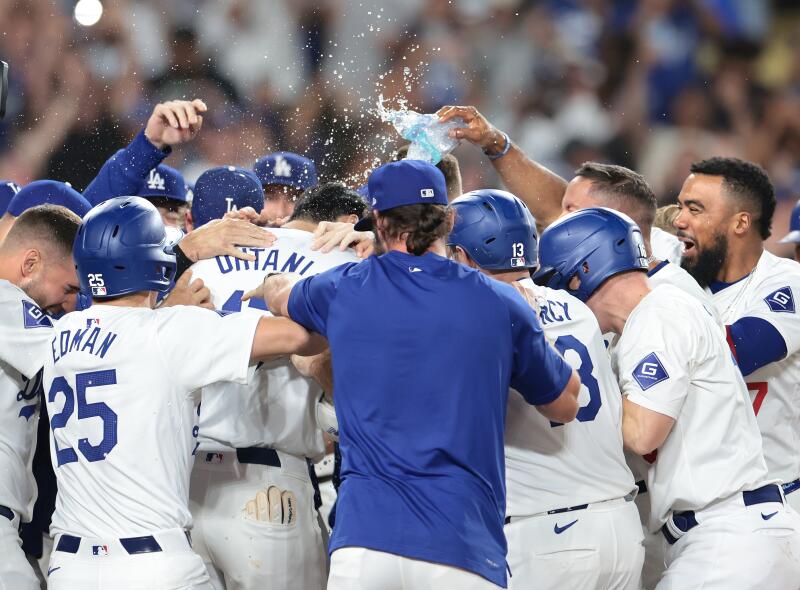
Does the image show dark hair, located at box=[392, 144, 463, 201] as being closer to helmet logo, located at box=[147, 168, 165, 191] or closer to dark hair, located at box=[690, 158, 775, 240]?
dark hair, located at box=[690, 158, 775, 240]

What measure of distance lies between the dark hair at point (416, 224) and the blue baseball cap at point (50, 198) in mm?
2853

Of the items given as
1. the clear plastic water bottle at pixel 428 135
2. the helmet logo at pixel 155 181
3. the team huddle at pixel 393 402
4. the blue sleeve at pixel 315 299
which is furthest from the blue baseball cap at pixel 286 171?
the blue sleeve at pixel 315 299

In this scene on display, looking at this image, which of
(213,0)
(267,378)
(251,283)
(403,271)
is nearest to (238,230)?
(251,283)

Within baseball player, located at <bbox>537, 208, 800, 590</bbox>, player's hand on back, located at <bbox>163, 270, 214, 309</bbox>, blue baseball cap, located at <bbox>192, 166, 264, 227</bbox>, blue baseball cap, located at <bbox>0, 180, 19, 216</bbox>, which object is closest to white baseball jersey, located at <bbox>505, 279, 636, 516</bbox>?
baseball player, located at <bbox>537, 208, 800, 590</bbox>

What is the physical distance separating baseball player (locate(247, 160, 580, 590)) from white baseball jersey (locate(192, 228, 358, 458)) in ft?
3.48

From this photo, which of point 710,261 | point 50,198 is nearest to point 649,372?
point 710,261

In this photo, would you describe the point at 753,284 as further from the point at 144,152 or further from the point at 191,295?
the point at 144,152

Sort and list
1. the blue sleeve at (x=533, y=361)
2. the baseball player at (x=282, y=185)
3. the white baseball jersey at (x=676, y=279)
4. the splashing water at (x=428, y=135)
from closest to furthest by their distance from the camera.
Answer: the blue sleeve at (x=533, y=361) < the white baseball jersey at (x=676, y=279) < the splashing water at (x=428, y=135) < the baseball player at (x=282, y=185)

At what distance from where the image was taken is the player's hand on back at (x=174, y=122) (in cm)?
505

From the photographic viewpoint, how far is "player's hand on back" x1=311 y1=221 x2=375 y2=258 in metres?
4.27

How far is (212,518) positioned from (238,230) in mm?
1276

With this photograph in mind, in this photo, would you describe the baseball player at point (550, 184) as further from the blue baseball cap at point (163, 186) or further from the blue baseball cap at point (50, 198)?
the blue baseball cap at point (163, 186)

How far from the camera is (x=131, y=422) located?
341 centimetres

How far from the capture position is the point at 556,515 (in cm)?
366
